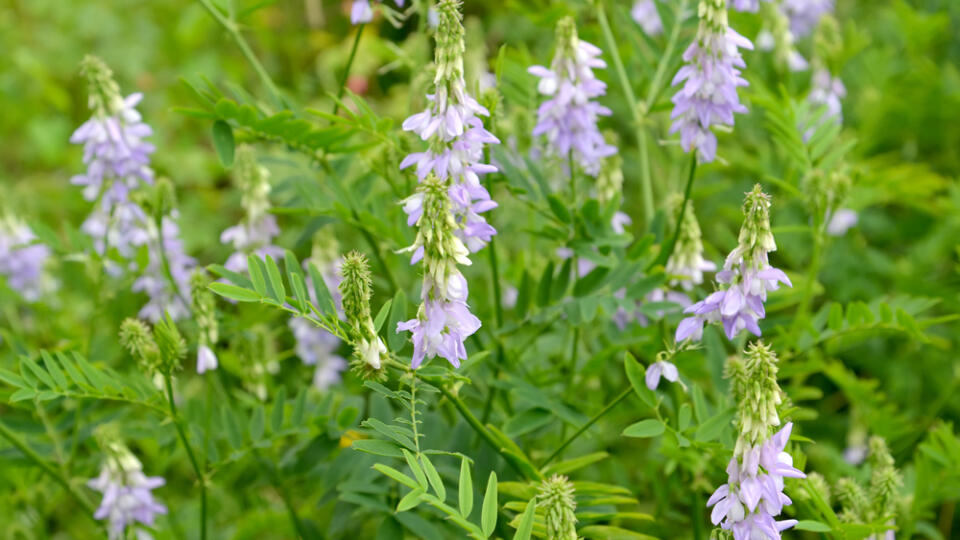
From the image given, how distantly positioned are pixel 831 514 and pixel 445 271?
81 cm

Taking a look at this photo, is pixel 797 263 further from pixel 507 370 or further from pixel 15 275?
pixel 15 275

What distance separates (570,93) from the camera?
6.86ft

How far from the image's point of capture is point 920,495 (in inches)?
87.9

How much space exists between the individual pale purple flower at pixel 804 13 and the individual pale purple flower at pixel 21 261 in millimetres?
2528

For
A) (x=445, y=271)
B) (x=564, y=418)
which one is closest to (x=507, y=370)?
(x=564, y=418)

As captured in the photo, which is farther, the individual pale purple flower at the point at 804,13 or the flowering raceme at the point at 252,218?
the individual pale purple flower at the point at 804,13

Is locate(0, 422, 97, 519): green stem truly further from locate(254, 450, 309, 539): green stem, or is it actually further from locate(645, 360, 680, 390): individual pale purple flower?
locate(645, 360, 680, 390): individual pale purple flower

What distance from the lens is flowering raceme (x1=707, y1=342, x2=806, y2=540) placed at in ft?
4.73

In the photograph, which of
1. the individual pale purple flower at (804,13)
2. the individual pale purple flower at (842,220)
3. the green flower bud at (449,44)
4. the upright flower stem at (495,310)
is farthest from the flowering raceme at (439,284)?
the individual pale purple flower at (804,13)

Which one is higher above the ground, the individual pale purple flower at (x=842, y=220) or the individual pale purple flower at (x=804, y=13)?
the individual pale purple flower at (x=804, y=13)

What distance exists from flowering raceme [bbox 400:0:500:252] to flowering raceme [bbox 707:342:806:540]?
1.68 ft

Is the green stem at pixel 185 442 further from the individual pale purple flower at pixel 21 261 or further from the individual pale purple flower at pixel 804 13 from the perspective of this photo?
the individual pale purple flower at pixel 804 13

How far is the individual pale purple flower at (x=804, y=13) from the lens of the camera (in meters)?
3.34

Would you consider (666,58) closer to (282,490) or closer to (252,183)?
(252,183)
